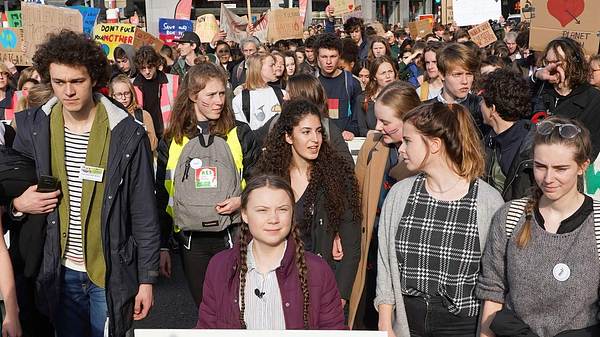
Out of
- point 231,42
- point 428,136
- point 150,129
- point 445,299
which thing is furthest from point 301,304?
point 231,42

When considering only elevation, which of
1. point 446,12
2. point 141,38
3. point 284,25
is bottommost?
point 141,38

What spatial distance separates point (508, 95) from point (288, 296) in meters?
1.92

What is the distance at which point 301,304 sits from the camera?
3.10 m

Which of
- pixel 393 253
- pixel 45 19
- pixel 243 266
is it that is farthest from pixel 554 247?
pixel 45 19

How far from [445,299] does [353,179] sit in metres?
1.00

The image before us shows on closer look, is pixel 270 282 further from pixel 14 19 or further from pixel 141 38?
pixel 14 19

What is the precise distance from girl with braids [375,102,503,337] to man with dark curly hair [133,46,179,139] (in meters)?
5.89

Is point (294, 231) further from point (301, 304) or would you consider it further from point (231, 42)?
point (231, 42)

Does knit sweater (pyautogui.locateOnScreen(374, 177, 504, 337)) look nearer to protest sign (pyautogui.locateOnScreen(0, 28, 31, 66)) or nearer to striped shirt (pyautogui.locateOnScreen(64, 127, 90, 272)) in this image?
striped shirt (pyautogui.locateOnScreen(64, 127, 90, 272))

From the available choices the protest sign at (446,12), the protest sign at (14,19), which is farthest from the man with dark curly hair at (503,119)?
the protest sign at (446,12)

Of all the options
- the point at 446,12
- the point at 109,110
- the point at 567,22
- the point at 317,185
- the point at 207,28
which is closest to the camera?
the point at 109,110

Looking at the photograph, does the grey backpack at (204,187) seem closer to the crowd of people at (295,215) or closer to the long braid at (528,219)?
the crowd of people at (295,215)

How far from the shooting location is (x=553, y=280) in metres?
2.90

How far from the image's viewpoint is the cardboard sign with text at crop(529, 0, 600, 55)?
287 inches
